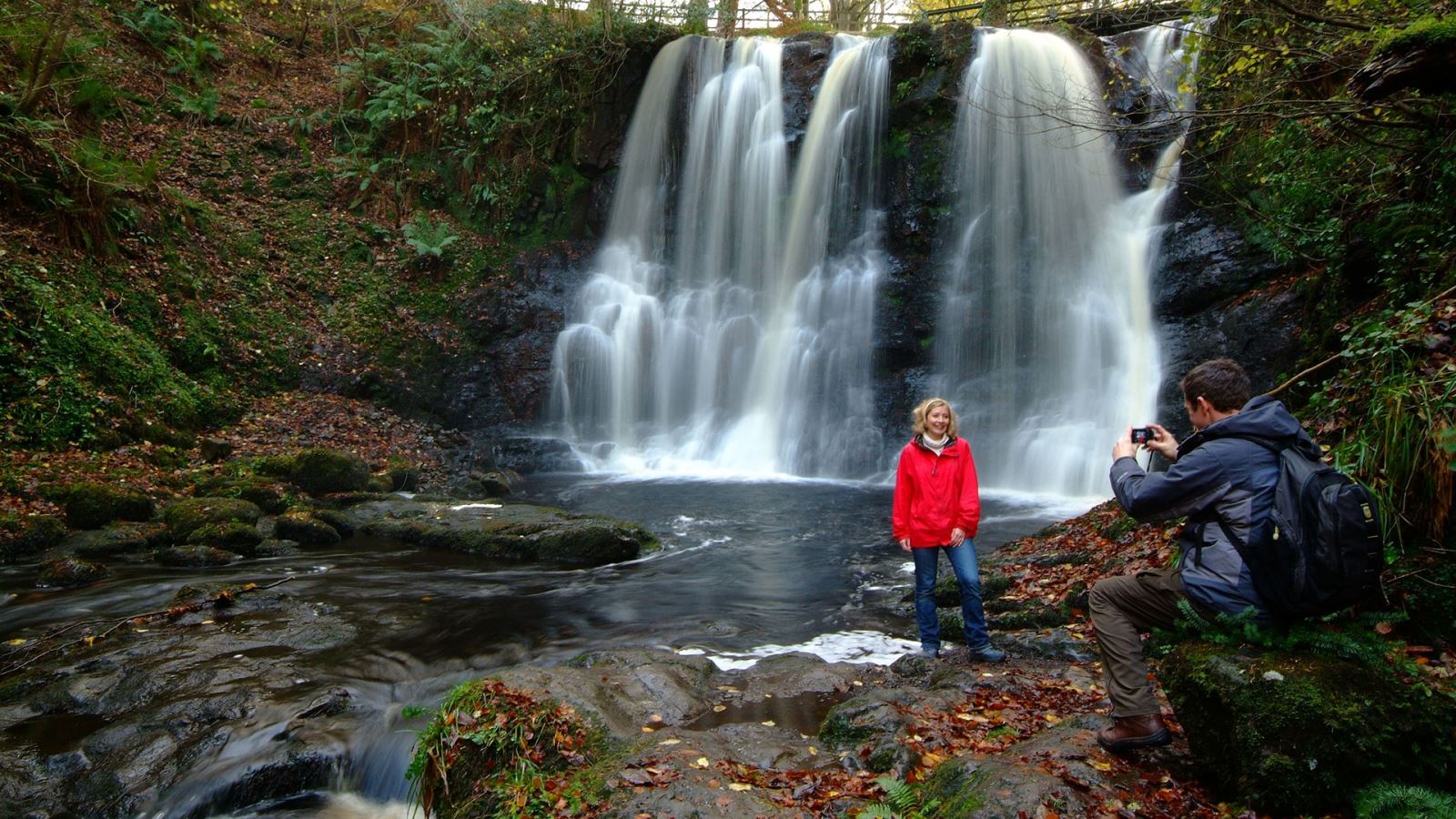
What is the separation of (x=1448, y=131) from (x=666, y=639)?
7.08 meters

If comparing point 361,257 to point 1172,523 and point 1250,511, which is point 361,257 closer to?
point 1172,523

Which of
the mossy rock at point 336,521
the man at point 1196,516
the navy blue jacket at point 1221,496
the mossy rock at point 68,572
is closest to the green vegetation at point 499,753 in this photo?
the man at point 1196,516

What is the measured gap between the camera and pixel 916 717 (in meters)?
4.35

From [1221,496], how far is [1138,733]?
1.07 meters

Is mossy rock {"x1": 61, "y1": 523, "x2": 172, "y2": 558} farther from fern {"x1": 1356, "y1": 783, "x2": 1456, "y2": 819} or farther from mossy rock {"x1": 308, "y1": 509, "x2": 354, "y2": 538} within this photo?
fern {"x1": 1356, "y1": 783, "x2": 1456, "y2": 819}

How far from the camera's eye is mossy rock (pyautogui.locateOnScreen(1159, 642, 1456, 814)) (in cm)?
281

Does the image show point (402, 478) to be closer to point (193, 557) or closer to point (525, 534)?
point (525, 534)

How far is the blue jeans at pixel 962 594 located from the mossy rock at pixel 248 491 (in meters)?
8.60

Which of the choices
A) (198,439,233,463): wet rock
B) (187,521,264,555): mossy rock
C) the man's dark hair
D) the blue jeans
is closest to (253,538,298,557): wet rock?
(187,521,264,555): mossy rock

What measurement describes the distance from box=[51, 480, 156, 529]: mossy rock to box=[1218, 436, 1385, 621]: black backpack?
1083 centimetres

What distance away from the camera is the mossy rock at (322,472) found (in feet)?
37.8

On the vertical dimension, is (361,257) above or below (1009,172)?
below

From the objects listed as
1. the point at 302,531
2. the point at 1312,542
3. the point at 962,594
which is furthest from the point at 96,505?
the point at 1312,542

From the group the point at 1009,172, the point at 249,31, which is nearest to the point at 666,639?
the point at 1009,172
